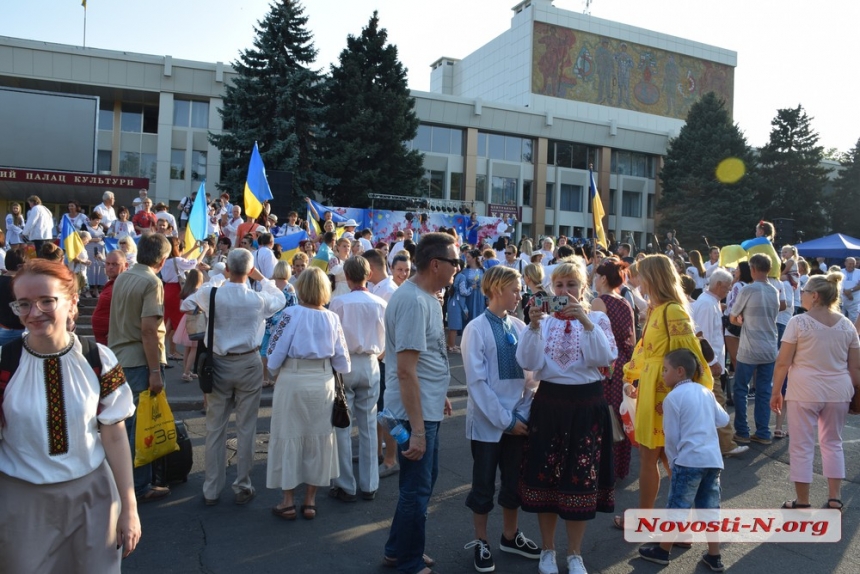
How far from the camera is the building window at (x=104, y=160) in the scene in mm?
34812

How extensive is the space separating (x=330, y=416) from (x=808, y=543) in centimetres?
374

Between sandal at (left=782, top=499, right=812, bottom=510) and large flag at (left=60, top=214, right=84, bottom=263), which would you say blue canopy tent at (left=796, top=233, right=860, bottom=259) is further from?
large flag at (left=60, top=214, right=84, bottom=263)

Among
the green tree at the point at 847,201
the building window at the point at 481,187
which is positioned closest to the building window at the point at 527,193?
the building window at the point at 481,187

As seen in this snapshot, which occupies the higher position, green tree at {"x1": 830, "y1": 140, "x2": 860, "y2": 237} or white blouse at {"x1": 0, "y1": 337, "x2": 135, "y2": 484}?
green tree at {"x1": 830, "y1": 140, "x2": 860, "y2": 237}

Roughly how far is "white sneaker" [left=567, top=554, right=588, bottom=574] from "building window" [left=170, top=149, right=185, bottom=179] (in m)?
34.9

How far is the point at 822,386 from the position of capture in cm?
536

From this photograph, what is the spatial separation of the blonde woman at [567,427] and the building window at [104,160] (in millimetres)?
36008

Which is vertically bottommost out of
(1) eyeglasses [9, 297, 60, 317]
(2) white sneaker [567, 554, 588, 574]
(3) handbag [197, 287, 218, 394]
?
(2) white sneaker [567, 554, 588, 574]

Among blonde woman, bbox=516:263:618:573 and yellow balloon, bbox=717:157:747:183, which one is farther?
yellow balloon, bbox=717:157:747:183

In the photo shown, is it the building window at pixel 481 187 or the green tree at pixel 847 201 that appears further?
the green tree at pixel 847 201

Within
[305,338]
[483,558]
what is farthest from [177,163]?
[483,558]

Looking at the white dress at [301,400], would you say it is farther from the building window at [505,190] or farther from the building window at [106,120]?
the building window at [505,190]

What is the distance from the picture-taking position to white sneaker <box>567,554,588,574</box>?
13.3 ft

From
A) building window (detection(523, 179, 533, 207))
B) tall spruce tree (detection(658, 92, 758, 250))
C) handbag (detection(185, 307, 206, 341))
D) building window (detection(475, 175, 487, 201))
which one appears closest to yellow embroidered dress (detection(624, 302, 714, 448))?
handbag (detection(185, 307, 206, 341))
